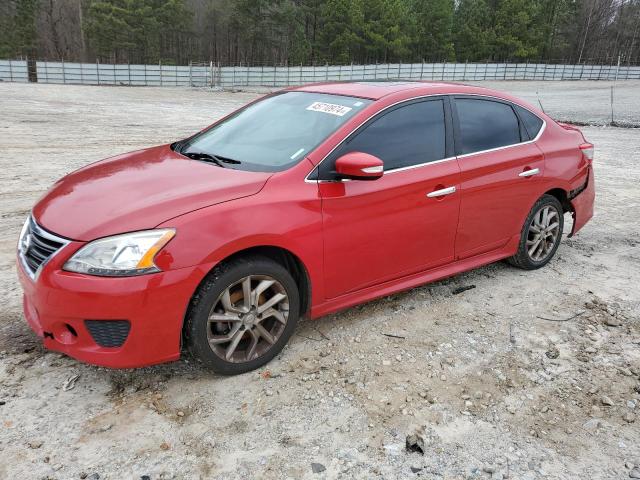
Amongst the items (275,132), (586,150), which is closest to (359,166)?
(275,132)

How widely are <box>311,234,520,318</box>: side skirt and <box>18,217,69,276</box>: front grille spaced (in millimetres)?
1523

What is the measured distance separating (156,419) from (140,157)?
1.90 metres

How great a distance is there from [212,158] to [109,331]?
1384mm

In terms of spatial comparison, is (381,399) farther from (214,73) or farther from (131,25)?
(131,25)

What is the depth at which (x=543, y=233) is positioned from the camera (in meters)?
4.89

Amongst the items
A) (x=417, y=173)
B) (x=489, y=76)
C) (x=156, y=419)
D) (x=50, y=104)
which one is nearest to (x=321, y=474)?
(x=156, y=419)

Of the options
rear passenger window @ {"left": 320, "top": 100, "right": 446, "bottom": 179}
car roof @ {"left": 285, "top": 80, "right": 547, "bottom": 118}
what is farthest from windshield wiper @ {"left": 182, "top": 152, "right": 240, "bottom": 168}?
car roof @ {"left": 285, "top": 80, "right": 547, "bottom": 118}

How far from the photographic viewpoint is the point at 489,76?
180ft

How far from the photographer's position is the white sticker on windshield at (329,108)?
12.0 feet

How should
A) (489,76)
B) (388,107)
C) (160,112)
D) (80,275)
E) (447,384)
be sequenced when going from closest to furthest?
(80,275)
(447,384)
(388,107)
(160,112)
(489,76)

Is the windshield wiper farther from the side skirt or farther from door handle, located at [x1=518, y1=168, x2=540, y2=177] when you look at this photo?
door handle, located at [x1=518, y1=168, x2=540, y2=177]

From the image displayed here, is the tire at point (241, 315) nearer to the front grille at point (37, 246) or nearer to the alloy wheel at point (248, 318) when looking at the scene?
the alloy wheel at point (248, 318)

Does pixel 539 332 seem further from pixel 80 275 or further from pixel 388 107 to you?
pixel 80 275

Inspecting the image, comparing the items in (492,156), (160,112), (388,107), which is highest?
(388,107)
